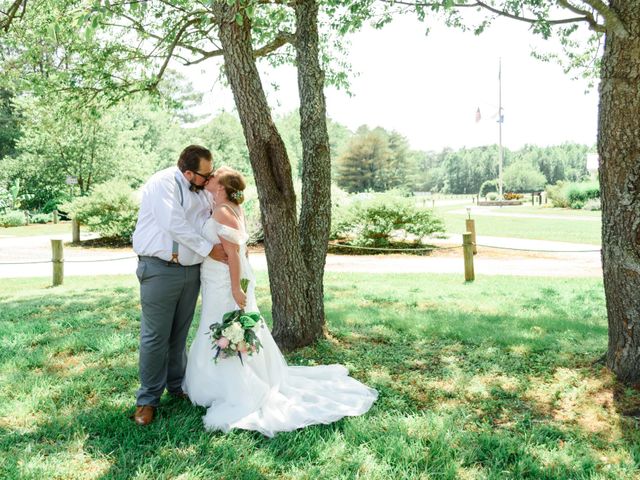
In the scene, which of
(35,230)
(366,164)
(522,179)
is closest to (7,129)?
(35,230)

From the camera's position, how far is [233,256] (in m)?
3.84

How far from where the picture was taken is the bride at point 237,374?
371 centimetres

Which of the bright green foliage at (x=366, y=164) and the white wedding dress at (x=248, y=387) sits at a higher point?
the bright green foliage at (x=366, y=164)

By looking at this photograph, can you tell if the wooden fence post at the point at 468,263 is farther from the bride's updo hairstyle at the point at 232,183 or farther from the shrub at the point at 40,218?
the shrub at the point at 40,218

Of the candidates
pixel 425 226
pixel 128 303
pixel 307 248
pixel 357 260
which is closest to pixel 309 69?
pixel 307 248

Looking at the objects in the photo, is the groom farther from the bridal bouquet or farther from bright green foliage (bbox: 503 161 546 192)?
bright green foliage (bbox: 503 161 546 192)

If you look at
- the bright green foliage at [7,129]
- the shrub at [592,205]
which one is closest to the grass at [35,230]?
the bright green foliage at [7,129]

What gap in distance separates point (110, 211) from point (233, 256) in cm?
1602

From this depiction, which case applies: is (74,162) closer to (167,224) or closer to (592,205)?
(167,224)

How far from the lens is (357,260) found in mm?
14297

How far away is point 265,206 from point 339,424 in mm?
2187

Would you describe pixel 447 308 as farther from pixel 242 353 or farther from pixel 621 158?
pixel 242 353

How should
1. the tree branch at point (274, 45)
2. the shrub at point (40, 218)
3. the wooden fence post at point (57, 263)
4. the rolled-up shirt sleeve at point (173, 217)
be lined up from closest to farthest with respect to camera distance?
the rolled-up shirt sleeve at point (173, 217)
the tree branch at point (274, 45)
the wooden fence post at point (57, 263)
the shrub at point (40, 218)

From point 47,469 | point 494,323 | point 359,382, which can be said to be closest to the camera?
point 47,469
